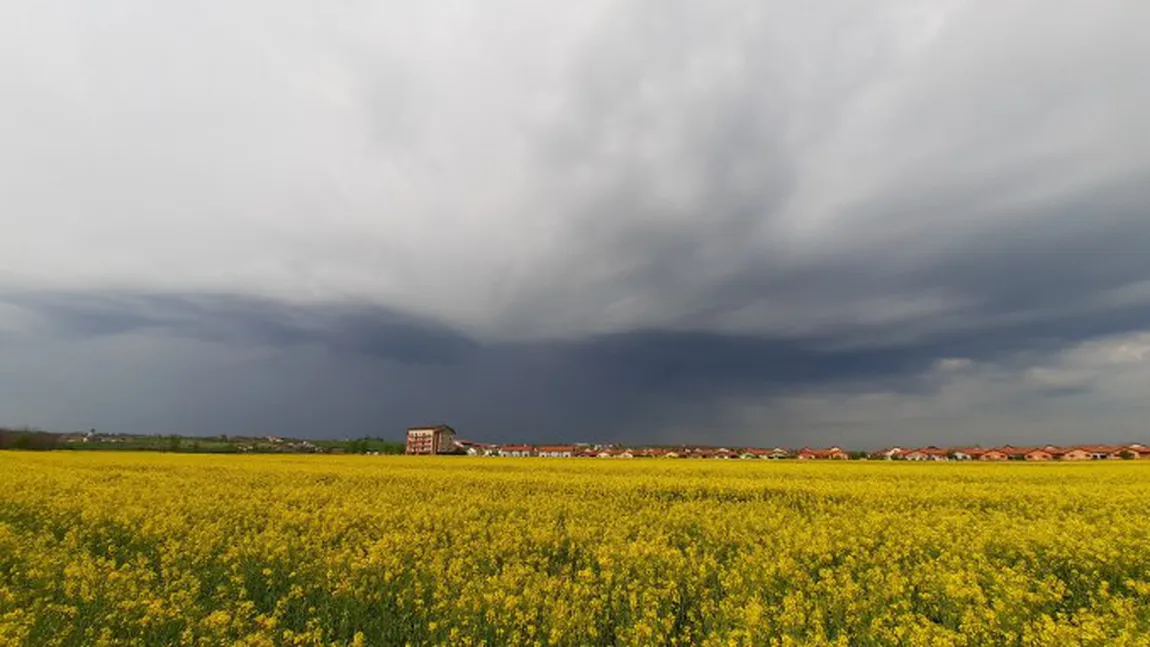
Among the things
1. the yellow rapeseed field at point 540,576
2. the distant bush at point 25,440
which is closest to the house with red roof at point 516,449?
the distant bush at point 25,440

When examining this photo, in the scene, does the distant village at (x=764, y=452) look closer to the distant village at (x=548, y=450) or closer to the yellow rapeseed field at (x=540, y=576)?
the distant village at (x=548, y=450)

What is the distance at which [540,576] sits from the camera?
7.02 metres

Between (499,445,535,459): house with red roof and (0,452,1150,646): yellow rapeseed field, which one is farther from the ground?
(0,452,1150,646): yellow rapeseed field

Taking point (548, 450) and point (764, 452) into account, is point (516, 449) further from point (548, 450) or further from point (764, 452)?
point (764, 452)

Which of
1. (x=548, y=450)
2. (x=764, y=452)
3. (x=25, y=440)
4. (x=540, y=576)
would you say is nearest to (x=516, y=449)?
(x=548, y=450)

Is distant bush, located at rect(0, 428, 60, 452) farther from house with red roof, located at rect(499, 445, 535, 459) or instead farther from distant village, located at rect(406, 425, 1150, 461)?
house with red roof, located at rect(499, 445, 535, 459)

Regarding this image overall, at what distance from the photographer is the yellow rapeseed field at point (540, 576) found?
567cm

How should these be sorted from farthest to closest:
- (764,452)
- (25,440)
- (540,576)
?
(764,452)
(25,440)
(540,576)

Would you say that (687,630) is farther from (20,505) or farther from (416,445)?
(416,445)

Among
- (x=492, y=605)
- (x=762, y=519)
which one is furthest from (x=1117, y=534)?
(x=492, y=605)

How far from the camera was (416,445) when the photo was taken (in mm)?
102875

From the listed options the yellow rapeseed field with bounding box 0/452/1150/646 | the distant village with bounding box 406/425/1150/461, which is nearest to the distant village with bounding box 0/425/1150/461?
the distant village with bounding box 406/425/1150/461

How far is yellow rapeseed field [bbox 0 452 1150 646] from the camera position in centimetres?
567

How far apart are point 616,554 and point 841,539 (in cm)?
503
